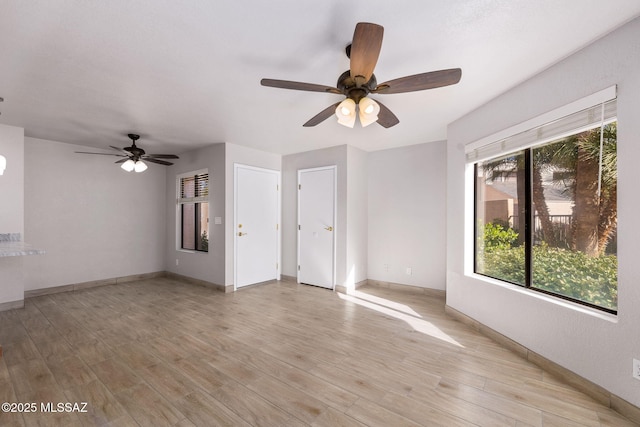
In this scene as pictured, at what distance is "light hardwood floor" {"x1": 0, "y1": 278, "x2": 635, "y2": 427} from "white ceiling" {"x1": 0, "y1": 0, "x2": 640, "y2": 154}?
253 cm

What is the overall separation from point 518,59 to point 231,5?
2185 mm

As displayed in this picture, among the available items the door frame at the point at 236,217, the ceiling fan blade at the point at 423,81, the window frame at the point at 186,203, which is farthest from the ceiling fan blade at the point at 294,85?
the window frame at the point at 186,203

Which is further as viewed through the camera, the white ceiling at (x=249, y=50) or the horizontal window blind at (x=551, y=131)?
the horizontal window blind at (x=551, y=131)

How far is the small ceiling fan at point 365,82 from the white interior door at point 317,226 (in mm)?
2597

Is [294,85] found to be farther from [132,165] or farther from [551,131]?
[132,165]

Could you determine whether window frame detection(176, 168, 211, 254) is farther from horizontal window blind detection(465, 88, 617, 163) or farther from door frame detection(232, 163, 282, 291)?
horizontal window blind detection(465, 88, 617, 163)

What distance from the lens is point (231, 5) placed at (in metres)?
1.68

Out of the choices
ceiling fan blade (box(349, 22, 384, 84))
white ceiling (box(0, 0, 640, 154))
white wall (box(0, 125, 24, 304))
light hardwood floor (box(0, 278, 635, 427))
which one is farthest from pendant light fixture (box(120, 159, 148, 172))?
ceiling fan blade (box(349, 22, 384, 84))

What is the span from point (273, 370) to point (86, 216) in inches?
189

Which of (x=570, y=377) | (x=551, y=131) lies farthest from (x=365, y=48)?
(x=570, y=377)

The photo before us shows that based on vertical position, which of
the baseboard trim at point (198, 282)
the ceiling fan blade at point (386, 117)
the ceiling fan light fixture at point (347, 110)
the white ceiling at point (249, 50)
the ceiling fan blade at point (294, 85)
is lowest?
the baseboard trim at point (198, 282)

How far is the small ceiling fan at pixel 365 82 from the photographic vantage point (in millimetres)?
1644

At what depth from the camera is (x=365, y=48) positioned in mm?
1696

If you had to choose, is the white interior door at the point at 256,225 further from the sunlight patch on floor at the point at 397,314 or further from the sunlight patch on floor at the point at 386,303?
the sunlight patch on floor at the point at 386,303
